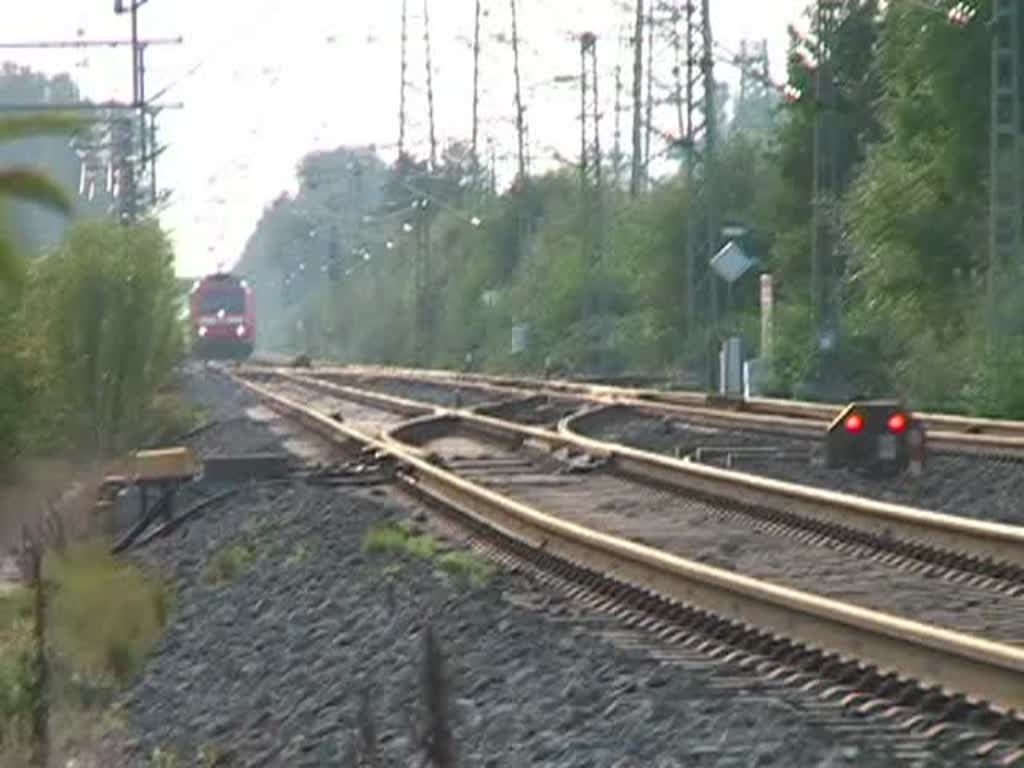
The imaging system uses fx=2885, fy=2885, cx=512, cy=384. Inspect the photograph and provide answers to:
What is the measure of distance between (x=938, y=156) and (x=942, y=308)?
278 cm

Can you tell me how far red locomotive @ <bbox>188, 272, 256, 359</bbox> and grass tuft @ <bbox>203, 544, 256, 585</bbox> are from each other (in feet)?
243

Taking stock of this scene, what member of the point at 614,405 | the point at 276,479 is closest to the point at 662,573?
the point at 276,479

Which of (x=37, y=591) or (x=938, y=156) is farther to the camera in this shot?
(x=938, y=156)

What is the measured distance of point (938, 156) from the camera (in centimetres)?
4744

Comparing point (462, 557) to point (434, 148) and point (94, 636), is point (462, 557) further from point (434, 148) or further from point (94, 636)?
point (434, 148)

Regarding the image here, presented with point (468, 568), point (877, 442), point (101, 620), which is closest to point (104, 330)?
point (877, 442)

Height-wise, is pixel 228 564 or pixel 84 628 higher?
pixel 84 628

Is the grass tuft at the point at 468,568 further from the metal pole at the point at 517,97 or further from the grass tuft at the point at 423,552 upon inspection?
the metal pole at the point at 517,97

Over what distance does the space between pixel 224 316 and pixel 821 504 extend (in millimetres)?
77949

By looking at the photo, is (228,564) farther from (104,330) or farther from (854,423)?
(104,330)

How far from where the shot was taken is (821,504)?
59.7 ft

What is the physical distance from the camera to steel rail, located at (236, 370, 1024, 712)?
30.9 feet

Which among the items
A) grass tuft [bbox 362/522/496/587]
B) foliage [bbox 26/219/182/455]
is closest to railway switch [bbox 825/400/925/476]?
grass tuft [bbox 362/522/496/587]

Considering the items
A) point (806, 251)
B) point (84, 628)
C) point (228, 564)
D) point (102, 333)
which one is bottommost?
point (228, 564)
